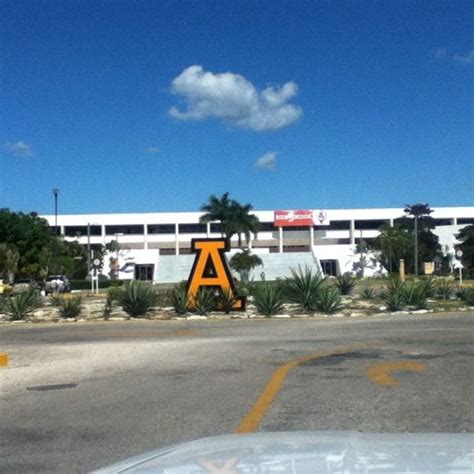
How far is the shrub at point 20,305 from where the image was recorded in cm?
2437

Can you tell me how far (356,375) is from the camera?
447 inches

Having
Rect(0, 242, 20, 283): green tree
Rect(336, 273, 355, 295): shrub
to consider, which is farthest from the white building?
Rect(336, 273, 355, 295): shrub

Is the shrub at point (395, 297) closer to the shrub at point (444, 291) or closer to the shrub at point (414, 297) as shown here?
the shrub at point (414, 297)

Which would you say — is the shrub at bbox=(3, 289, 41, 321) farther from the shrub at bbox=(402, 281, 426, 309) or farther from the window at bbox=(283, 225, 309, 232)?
the window at bbox=(283, 225, 309, 232)

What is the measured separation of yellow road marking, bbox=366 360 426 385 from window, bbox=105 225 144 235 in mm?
98465

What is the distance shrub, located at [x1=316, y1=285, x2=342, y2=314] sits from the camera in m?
24.4

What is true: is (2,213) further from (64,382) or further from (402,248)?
(64,382)

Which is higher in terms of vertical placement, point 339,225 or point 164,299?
point 339,225

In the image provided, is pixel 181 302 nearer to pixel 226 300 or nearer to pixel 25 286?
pixel 226 300

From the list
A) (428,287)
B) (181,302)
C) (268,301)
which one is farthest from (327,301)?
(428,287)

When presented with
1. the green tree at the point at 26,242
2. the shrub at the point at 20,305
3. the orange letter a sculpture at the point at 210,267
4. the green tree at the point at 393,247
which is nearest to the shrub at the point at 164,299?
the orange letter a sculpture at the point at 210,267

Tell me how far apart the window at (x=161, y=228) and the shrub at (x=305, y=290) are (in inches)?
3310

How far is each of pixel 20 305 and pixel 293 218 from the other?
81.8 meters

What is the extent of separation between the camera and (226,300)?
24812 millimetres
